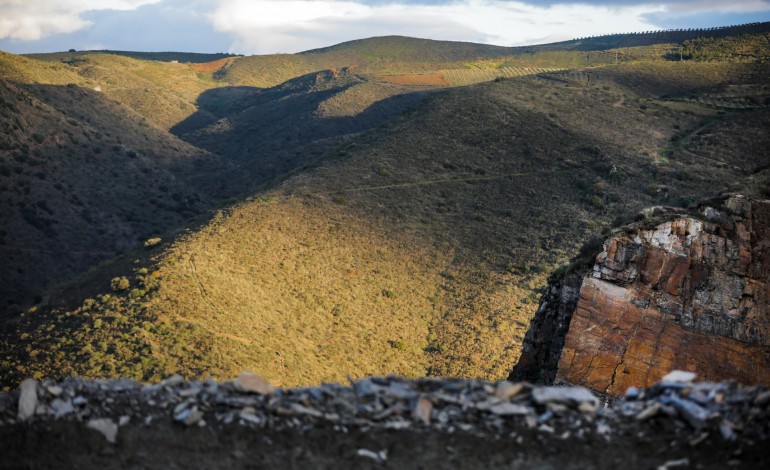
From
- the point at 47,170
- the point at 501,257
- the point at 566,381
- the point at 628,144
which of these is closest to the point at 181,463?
the point at 566,381

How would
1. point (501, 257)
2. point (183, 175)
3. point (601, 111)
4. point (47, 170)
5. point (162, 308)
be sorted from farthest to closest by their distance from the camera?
1. point (183, 175)
2. point (601, 111)
3. point (47, 170)
4. point (501, 257)
5. point (162, 308)

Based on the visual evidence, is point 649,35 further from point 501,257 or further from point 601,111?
point 501,257

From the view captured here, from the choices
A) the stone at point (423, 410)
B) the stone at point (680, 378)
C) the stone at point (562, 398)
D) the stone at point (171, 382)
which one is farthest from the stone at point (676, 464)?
the stone at point (171, 382)

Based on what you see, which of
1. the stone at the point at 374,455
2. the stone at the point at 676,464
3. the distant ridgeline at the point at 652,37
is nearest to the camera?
the stone at the point at 676,464

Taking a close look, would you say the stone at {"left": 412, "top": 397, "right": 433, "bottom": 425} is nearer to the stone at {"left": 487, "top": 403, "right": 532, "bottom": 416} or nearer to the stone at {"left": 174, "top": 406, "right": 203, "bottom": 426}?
the stone at {"left": 487, "top": 403, "right": 532, "bottom": 416}

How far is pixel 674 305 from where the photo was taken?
1727 centimetres

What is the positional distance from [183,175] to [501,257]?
5649cm

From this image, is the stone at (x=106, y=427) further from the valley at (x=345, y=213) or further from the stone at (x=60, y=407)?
the valley at (x=345, y=213)

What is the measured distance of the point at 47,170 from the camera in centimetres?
6850

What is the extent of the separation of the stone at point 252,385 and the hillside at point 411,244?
21.9m

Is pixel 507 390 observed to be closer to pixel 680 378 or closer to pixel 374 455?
pixel 374 455

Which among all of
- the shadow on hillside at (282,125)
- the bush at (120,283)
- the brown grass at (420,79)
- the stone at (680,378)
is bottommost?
the bush at (120,283)

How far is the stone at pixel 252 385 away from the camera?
9461 millimetres

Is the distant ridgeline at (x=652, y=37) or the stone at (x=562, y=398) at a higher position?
the distant ridgeline at (x=652, y=37)
